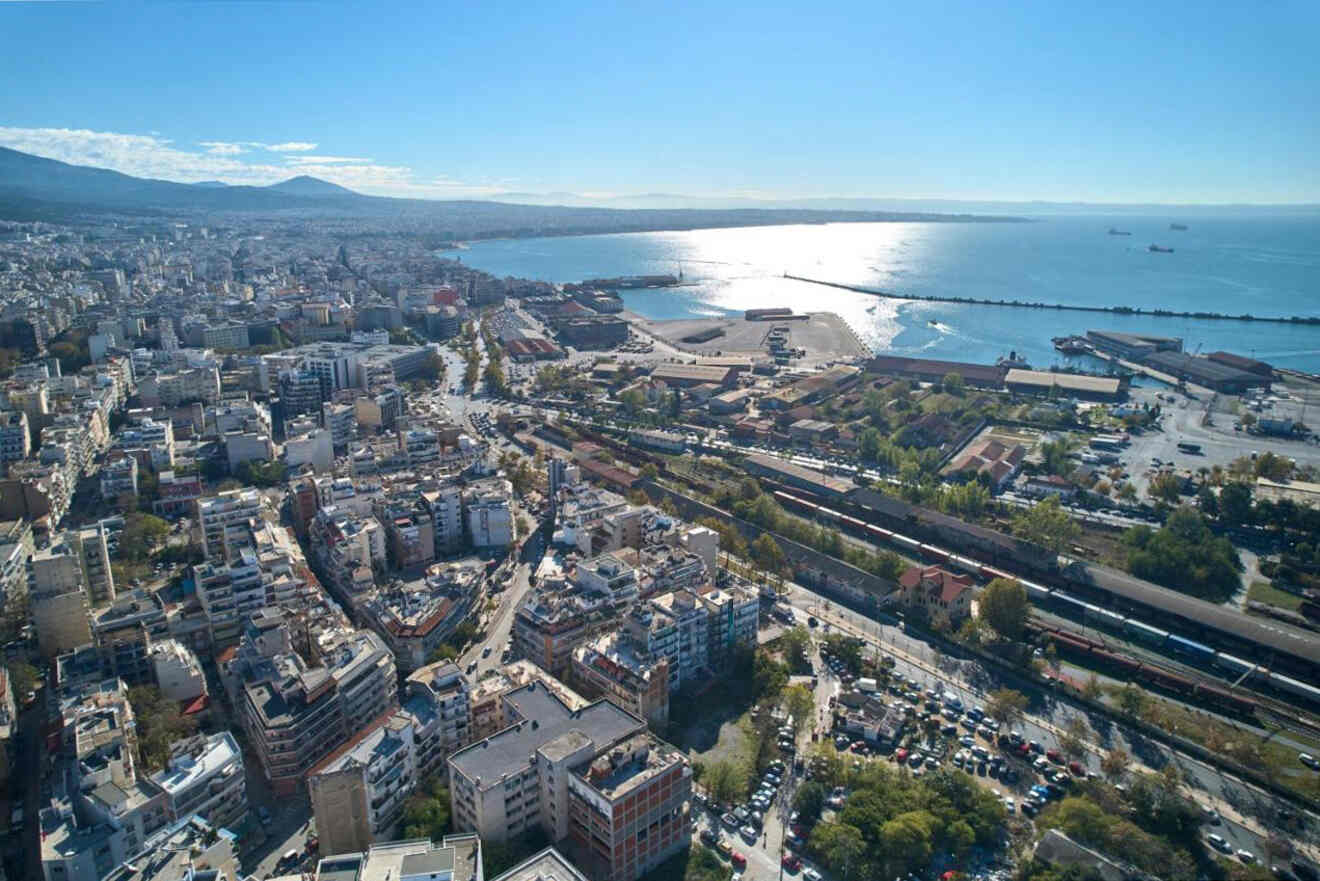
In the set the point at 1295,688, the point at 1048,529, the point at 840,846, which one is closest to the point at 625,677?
the point at 840,846

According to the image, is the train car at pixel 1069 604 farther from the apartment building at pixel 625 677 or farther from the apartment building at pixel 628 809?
the apartment building at pixel 628 809

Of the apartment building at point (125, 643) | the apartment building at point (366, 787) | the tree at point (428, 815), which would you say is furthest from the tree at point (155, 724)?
the tree at point (428, 815)

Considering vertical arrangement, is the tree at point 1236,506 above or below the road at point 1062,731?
above

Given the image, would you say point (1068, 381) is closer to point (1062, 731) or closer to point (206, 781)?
point (1062, 731)

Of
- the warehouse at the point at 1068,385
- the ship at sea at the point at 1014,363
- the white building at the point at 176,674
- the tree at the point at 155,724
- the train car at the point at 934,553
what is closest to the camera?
the tree at the point at 155,724

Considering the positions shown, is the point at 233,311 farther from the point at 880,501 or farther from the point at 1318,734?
the point at 1318,734

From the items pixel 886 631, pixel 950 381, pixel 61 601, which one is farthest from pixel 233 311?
pixel 886 631
